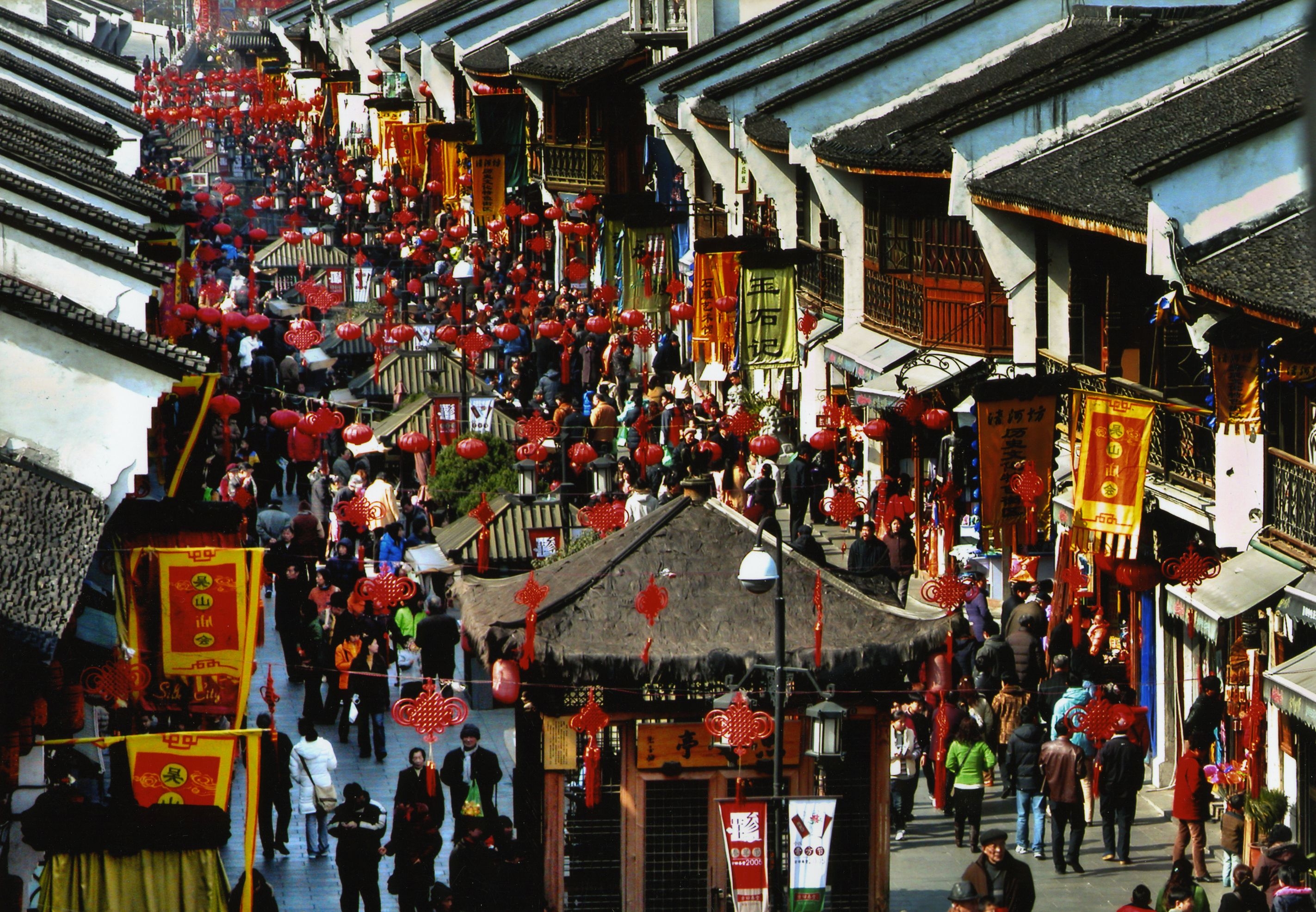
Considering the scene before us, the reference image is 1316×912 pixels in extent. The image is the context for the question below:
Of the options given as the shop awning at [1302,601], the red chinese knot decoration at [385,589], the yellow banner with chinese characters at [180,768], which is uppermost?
the red chinese knot decoration at [385,589]

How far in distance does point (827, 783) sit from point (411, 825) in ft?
11.4

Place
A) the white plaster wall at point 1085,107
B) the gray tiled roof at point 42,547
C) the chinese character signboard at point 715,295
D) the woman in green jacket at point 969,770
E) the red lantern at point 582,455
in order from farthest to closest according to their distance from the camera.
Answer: the chinese character signboard at point 715,295
the red lantern at point 582,455
the white plaster wall at point 1085,107
the woman in green jacket at point 969,770
the gray tiled roof at point 42,547

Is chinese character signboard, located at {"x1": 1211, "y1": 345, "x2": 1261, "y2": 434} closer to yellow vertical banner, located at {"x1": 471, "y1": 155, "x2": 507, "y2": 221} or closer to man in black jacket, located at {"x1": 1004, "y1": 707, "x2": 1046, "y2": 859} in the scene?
man in black jacket, located at {"x1": 1004, "y1": 707, "x2": 1046, "y2": 859}

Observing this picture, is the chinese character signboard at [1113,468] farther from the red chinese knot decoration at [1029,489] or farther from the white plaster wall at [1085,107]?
the white plaster wall at [1085,107]

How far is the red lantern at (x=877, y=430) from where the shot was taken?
102ft

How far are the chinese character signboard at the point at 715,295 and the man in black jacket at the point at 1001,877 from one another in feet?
Answer: 56.9

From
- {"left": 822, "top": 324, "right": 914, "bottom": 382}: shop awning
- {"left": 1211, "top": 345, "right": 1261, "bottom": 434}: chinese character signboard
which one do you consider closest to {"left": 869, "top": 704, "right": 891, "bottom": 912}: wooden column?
{"left": 1211, "top": 345, "right": 1261, "bottom": 434}: chinese character signboard

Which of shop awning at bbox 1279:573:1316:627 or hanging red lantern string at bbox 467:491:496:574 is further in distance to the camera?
hanging red lantern string at bbox 467:491:496:574

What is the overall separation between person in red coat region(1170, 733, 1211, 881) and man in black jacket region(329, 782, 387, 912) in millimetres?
6874

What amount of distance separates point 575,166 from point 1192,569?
100 feet

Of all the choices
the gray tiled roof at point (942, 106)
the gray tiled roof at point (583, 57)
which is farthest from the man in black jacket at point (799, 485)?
the gray tiled roof at point (583, 57)

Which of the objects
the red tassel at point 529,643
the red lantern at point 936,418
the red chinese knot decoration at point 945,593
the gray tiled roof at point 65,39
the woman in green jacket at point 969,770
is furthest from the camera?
the gray tiled roof at point 65,39

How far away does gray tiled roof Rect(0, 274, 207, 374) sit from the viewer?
66.6ft

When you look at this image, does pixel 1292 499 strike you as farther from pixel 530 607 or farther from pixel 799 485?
pixel 799 485
